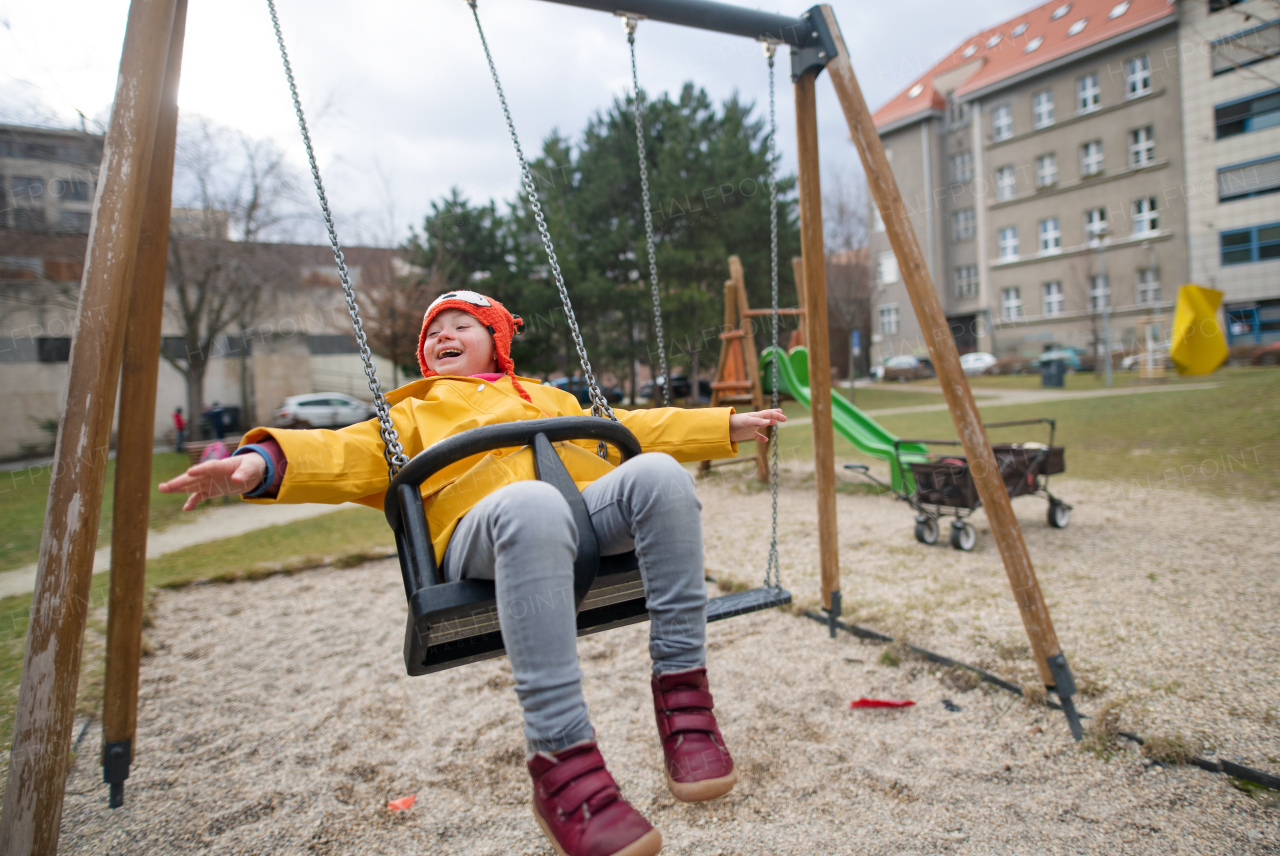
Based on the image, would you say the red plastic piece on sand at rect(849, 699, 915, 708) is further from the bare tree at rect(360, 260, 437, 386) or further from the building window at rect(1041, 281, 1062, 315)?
the building window at rect(1041, 281, 1062, 315)

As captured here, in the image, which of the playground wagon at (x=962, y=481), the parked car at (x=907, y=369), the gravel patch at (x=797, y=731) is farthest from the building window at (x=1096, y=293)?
the gravel patch at (x=797, y=731)

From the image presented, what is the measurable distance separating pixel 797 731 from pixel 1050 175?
28.2 m

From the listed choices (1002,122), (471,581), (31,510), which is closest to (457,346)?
(471,581)

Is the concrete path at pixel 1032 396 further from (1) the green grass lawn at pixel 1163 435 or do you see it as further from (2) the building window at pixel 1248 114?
(2) the building window at pixel 1248 114

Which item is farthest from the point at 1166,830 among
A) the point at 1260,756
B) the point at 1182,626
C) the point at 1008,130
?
the point at 1008,130

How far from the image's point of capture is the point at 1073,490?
6941 millimetres

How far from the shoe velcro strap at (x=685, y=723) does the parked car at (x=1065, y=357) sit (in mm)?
24853

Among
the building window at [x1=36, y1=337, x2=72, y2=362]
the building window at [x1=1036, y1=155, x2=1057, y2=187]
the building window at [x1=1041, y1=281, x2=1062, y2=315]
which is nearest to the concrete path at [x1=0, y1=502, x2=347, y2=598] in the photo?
the building window at [x1=36, y1=337, x2=72, y2=362]

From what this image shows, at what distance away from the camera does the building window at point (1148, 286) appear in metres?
22.4

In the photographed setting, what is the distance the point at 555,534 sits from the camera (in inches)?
54.2

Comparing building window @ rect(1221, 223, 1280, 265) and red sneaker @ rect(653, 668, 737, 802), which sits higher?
building window @ rect(1221, 223, 1280, 265)

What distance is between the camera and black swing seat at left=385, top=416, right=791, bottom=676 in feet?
4.71

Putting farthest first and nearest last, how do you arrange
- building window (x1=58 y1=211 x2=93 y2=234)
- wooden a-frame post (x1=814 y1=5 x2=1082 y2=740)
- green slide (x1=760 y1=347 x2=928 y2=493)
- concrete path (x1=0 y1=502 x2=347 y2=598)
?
building window (x1=58 y1=211 x2=93 y2=234) → concrete path (x1=0 y1=502 x2=347 y2=598) → green slide (x1=760 y1=347 x2=928 y2=493) → wooden a-frame post (x1=814 y1=5 x2=1082 y2=740)

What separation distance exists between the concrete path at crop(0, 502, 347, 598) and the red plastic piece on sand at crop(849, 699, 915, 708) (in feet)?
20.0
